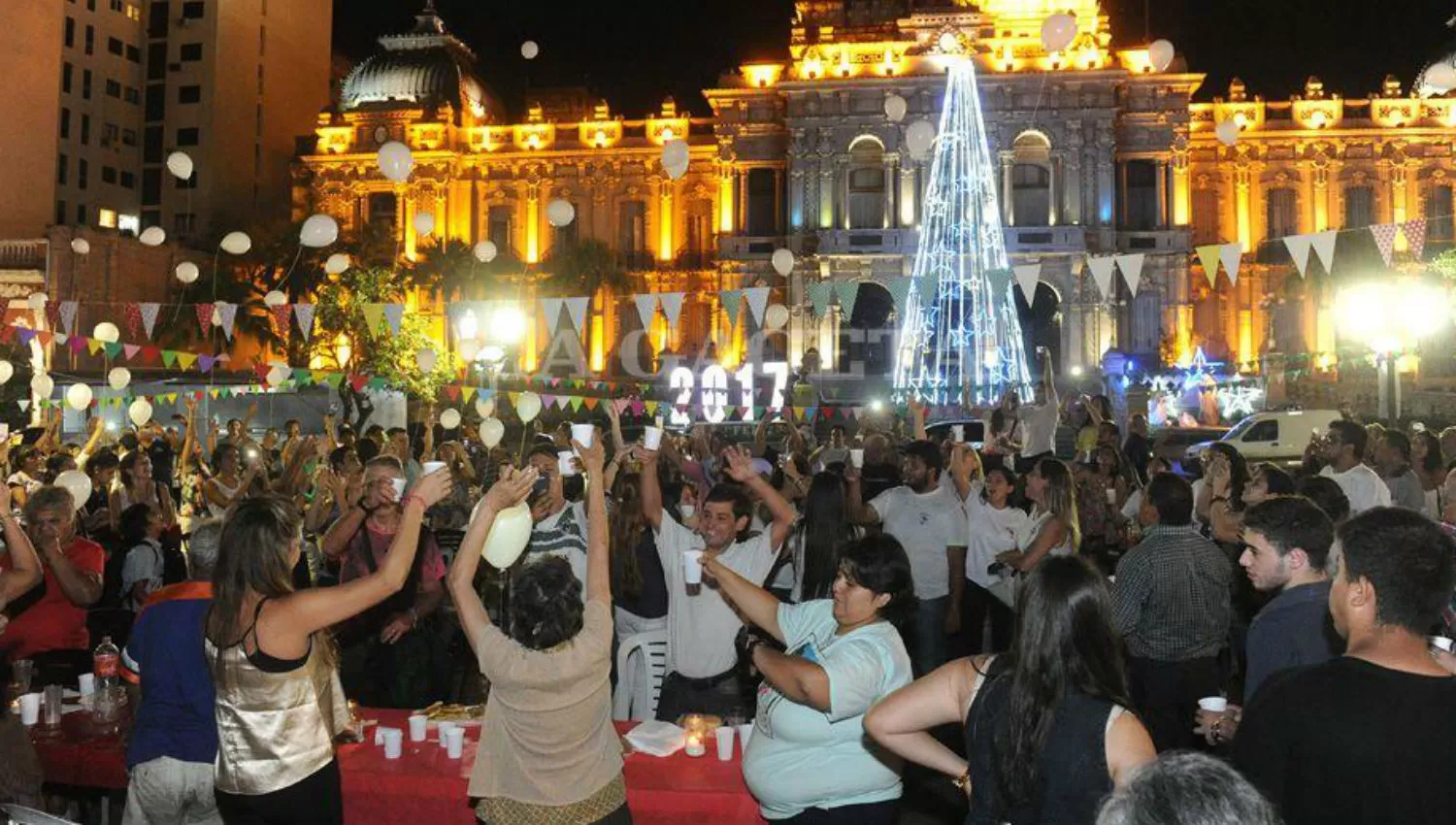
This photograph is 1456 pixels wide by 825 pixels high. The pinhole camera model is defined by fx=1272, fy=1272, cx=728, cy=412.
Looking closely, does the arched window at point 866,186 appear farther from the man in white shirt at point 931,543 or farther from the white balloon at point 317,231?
the man in white shirt at point 931,543

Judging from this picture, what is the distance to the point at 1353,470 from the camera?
8406 millimetres

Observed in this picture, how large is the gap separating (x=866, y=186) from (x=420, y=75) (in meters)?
17.9

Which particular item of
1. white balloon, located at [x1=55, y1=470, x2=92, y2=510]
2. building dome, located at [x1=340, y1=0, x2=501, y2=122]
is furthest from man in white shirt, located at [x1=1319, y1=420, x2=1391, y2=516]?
building dome, located at [x1=340, y1=0, x2=501, y2=122]

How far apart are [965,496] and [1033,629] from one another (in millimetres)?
6157

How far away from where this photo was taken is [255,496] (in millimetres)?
4363

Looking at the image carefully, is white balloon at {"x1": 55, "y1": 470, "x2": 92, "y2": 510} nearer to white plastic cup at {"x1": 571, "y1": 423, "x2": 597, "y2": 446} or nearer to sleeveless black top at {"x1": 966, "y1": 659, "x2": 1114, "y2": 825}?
white plastic cup at {"x1": 571, "y1": 423, "x2": 597, "y2": 446}

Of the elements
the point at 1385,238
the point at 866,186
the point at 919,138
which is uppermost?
the point at 866,186

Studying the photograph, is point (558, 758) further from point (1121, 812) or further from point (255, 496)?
point (1121, 812)

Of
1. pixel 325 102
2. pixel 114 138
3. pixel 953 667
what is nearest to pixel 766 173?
pixel 325 102

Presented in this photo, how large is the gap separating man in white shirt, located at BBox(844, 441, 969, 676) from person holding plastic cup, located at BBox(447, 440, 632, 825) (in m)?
4.55

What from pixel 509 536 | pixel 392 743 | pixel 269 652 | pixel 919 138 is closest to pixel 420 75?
pixel 919 138

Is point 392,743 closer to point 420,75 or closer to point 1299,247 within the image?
point 1299,247

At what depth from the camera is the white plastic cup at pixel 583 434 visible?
5.09 metres

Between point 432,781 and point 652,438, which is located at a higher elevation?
point 652,438
